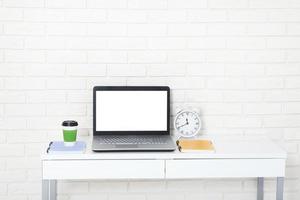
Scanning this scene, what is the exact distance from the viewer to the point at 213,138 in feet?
9.65

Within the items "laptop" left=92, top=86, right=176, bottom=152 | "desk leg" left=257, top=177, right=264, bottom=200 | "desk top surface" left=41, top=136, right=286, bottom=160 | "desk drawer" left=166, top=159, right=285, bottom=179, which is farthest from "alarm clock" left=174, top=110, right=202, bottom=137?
"desk leg" left=257, top=177, right=264, bottom=200

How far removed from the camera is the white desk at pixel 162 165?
254 cm

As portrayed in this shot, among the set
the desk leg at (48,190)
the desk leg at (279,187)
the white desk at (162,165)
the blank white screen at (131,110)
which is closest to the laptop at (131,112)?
the blank white screen at (131,110)

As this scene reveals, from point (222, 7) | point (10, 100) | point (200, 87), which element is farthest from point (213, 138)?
point (10, 100)

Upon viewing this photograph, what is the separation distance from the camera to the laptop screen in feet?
9.37

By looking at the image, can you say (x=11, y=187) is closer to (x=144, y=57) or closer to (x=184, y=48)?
(x=144, y=57)

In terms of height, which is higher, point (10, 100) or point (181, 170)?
point (10, 100)

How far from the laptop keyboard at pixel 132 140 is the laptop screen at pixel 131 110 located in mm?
59

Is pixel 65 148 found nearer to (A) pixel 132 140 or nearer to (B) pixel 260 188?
(A) pixel 132 140

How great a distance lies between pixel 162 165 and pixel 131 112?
418 mm

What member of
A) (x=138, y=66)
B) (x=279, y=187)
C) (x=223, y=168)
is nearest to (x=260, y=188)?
(x=279, y=187)

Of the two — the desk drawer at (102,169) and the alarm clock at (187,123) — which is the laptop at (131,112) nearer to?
the alarm clock at (187,123)

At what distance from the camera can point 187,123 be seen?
9.50ft

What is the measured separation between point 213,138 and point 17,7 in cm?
128
